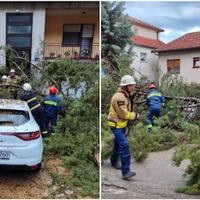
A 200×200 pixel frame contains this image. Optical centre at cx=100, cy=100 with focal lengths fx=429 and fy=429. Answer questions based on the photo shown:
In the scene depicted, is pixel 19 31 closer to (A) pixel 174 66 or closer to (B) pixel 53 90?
(A) pixel 174 66

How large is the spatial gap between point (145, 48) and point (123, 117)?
19.7 feet

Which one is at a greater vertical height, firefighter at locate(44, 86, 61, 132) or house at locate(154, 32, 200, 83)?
house at locate(154, 32, 200, 83)

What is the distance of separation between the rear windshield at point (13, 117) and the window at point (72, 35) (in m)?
10.2

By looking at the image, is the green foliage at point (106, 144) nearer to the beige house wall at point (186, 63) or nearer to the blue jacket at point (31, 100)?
the blue jacket at point (31, 100)

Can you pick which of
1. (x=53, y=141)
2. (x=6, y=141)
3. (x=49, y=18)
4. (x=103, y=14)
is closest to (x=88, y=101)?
(x=53, y=141)

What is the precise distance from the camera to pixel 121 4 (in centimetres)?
724

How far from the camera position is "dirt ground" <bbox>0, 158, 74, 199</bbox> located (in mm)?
5961

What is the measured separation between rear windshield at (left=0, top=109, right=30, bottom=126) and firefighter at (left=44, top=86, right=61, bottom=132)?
1.73 m

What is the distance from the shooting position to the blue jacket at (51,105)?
8234 mm

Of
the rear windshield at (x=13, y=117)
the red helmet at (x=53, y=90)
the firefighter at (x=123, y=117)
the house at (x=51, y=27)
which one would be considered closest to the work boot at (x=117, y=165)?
the firefighter at (x=123, y=117)

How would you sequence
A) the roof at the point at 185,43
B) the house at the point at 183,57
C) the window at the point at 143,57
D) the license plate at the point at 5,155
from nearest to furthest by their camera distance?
1. the license plate at the point at 5,155
2. the house at the point at 183,57
3. the roof at the point at 185,43
4. the window at the point at 143,57

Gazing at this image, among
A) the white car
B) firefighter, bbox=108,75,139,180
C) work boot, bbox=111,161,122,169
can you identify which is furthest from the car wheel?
firefighter, bbox=108,75,139,180

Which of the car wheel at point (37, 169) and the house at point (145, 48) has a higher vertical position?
the house at point (145, 48)

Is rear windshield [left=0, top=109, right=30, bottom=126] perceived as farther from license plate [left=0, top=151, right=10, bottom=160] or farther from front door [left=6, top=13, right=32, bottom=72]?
front door [left=6, top=13, right=32, bottom=72]
